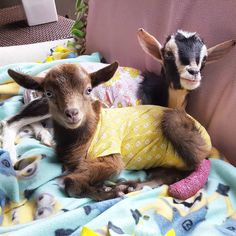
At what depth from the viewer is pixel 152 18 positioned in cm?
121

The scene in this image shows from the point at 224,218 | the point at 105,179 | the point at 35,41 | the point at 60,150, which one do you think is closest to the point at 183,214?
the point at 224,218

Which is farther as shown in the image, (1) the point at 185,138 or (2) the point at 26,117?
(2) the point at 26,117

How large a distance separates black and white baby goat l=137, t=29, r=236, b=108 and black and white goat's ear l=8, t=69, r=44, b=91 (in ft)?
1.02

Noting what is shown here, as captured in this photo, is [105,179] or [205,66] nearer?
[105,179]

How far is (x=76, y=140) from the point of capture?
3.17ft

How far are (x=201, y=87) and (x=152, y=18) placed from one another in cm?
30

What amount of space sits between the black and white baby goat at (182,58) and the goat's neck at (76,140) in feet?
0.74

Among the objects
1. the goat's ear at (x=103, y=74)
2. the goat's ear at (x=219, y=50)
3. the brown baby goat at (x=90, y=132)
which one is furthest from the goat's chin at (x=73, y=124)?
the goat's ear at (x=219, y=50)

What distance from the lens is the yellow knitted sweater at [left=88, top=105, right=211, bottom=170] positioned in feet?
3.13

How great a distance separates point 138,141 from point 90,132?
0.41 feet

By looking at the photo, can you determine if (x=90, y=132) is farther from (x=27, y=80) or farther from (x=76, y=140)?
(x=27, y=80)

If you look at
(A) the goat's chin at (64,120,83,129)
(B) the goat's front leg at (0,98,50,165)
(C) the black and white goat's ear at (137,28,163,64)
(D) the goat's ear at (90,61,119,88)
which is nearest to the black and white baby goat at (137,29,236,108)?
(C) the black and white goat's ear at (137,28,163,64)

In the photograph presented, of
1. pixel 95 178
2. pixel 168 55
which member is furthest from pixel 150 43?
pixel 95 178

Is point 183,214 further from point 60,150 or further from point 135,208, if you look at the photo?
point 60,150
